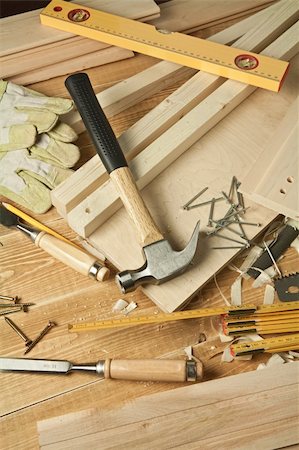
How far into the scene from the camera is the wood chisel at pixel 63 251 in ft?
5.69

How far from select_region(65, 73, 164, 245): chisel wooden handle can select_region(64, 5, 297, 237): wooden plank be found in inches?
2.5

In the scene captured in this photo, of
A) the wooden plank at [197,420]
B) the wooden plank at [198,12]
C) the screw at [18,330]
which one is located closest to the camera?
the wooden plank at [197,420]

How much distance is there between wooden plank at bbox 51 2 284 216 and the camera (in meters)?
1.84

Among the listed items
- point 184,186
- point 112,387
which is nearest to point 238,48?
point 184,186

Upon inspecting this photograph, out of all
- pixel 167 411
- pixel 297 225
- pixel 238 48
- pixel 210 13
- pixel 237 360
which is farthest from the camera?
pixel 210 13

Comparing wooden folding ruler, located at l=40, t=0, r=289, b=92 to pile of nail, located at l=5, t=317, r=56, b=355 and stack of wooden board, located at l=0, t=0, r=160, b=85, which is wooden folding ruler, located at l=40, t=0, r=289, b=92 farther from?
pile of nail, located at l=5, t=317, r=56, b=355

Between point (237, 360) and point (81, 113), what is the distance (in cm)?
84

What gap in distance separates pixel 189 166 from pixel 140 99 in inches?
14.1

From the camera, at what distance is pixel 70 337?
5.46 ft

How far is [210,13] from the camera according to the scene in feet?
7.79

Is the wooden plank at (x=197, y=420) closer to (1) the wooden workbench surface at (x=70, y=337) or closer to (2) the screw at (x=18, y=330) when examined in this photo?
(1) the wooden workbench surface at (x=70, y=337)

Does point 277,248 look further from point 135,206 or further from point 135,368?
point 135,368

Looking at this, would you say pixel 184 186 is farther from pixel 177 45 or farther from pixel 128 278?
pixel 177 45

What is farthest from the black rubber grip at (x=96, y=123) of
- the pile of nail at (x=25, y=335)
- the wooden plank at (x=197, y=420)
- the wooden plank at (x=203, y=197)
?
the wooden plank at (x=197, y=420)
